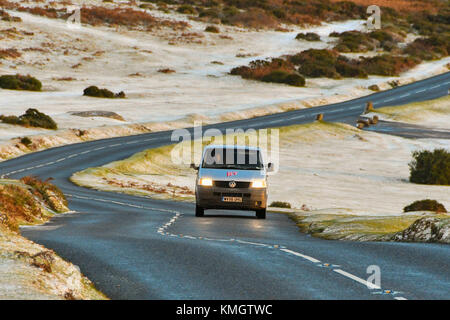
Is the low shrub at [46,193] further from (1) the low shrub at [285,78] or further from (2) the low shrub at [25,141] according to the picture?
(1) the low shrub at [285,78]

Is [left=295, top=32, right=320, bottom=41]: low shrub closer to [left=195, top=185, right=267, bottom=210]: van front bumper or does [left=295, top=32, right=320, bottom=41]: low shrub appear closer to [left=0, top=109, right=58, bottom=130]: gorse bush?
[left=0, top=109, right=58, bottom=130]: gorse bush

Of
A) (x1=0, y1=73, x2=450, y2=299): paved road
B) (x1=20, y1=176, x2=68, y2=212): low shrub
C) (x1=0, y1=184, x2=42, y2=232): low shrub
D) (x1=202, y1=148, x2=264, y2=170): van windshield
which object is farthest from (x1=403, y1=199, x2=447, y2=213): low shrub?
(x1=0, y1=184, x2=42, y2=232): low shrub

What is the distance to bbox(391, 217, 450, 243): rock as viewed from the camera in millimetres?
17125

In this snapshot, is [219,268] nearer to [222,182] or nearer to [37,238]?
[37,238]

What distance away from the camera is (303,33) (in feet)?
432

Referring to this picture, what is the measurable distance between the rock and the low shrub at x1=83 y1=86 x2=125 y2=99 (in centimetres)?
7116

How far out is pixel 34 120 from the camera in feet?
220

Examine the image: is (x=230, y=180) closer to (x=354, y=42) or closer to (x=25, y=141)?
(x=25, y=141)

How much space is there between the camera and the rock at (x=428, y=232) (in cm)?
1712

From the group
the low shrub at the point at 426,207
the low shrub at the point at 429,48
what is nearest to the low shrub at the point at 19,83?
the low shrub at the point at 426,207

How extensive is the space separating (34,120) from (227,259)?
56149 mm

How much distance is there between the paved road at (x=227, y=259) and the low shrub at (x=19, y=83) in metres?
62.5

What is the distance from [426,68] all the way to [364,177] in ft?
245
